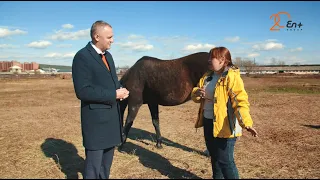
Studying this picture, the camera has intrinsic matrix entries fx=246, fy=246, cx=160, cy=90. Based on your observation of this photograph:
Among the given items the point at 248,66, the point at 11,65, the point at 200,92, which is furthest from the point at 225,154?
the point at 11,65

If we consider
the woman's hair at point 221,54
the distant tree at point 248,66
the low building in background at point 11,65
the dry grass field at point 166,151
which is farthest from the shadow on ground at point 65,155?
the low building in background at point 11,65

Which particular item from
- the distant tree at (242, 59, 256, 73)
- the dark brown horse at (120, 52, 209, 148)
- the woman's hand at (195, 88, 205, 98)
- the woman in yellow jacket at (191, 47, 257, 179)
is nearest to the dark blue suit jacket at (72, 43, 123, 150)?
the woman's hand at (195, 88, 205, 98)

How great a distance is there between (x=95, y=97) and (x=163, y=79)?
2.83 metres

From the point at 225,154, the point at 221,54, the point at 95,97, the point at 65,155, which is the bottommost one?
the point at 65,155

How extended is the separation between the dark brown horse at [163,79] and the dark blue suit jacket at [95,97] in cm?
244

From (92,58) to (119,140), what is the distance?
1.11 m

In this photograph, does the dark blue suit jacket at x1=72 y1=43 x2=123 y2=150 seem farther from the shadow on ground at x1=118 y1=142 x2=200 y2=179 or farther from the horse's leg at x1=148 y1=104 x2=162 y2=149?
the horse's leg at x1=148 y1=104 x2=162 y2=149

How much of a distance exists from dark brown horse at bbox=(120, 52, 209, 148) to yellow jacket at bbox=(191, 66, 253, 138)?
79.7 inches

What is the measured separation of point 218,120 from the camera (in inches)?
123

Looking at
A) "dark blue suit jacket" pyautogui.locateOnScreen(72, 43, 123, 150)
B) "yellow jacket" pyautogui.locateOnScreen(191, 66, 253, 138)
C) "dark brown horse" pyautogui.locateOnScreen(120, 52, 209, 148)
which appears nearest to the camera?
"dark blue suit jacket" pyautogui.locateOnScreen(72, 43, 123, 150)

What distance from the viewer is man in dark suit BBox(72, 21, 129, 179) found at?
2.81m

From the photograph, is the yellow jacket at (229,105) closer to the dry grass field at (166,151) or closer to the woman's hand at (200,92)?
the woman's hand at (200,92)

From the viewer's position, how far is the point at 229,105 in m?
3.11

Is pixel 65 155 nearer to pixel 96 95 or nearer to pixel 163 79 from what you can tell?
pixel 163 79
